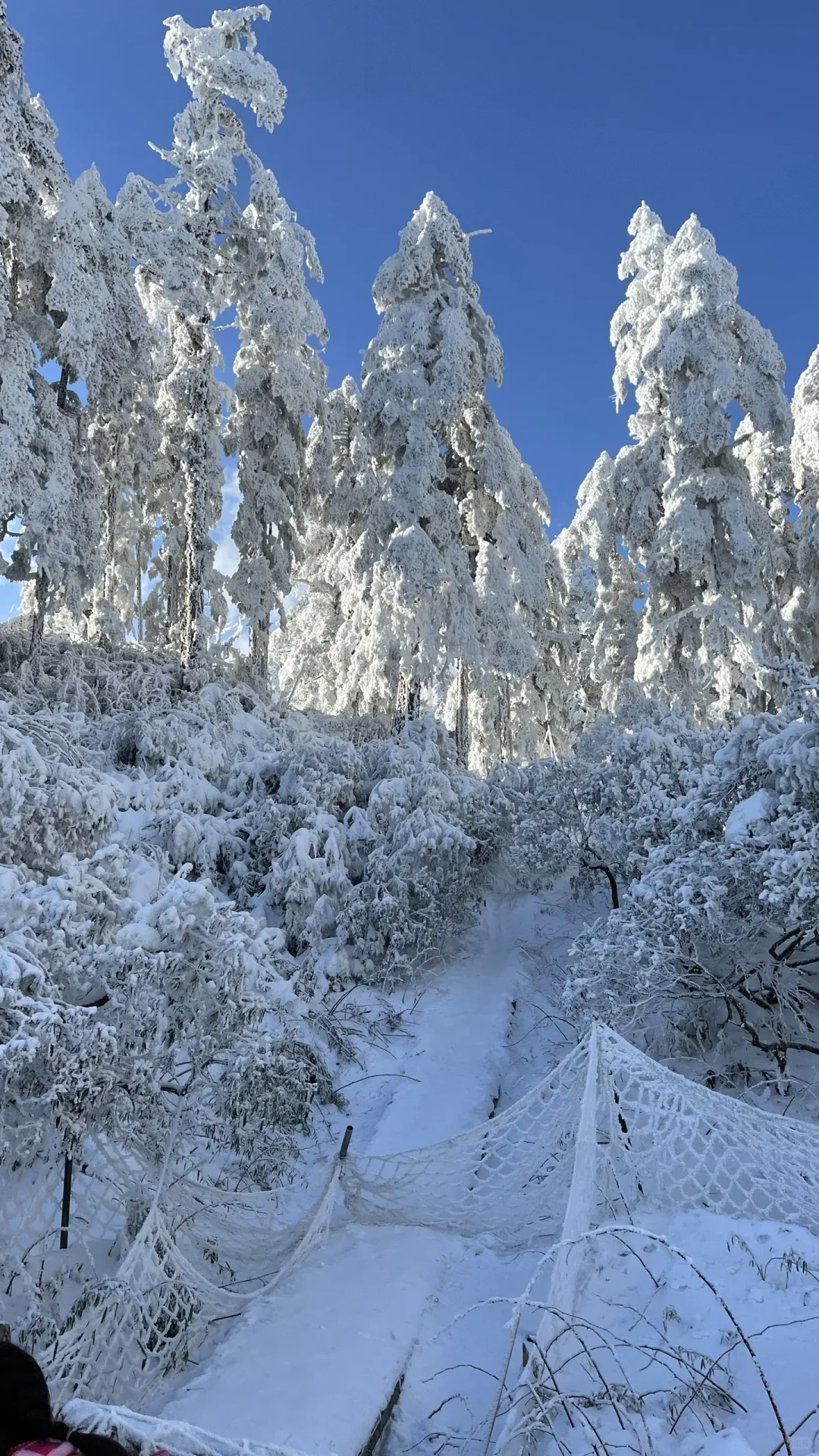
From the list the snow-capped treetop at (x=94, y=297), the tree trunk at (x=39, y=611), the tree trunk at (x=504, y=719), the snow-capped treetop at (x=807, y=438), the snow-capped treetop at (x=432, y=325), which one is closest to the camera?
the tree trunk at (x=39, y=611)

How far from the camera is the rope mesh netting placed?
4672mm

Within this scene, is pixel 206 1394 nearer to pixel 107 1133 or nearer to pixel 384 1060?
pixel 107 1133

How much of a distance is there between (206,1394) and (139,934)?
2.37 metres

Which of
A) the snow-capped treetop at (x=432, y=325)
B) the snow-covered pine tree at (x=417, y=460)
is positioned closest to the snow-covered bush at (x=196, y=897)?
the snow-covered pine tree at (x=417, y=460)

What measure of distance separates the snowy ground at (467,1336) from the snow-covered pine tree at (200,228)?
35.6 ft

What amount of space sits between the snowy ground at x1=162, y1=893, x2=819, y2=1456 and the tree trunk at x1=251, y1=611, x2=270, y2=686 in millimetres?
11157

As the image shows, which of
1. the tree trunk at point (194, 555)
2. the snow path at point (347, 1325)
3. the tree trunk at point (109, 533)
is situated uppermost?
the tree trunk at point (109, 533)

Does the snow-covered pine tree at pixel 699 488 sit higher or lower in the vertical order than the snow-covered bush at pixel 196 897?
higher

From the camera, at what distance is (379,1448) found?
4.45 m

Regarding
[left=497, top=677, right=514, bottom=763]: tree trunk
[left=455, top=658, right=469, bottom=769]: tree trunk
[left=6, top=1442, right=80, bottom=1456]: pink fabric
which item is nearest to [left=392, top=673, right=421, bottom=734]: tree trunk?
[left=455, top=658, right=469, bottom=769]: tree trunk

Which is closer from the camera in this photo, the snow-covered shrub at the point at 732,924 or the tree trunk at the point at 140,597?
the snow-covered shrub at the point at 732,924

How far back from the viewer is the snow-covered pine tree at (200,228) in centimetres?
1499

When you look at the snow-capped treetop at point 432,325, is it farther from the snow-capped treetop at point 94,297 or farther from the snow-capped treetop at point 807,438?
the snow-capped treetop at point 807,438

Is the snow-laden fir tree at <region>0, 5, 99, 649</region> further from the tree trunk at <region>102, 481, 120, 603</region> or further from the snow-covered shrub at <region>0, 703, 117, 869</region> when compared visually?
the snow-covered shrub at <region>0, 703, 117, 869</region>
